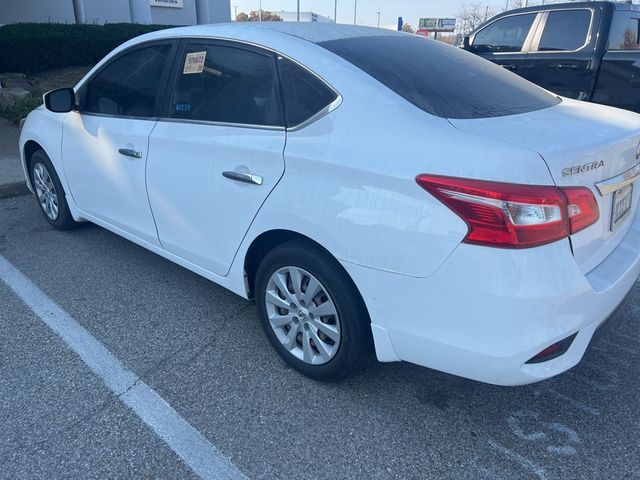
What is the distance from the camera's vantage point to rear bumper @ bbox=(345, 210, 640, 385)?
6.11ft

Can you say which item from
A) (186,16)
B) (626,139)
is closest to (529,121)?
(626,139)

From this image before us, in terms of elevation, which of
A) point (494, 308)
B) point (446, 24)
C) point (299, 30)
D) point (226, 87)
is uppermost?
point (299, 30)

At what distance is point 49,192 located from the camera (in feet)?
14.8

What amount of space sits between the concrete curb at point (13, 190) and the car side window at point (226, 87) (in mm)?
3574

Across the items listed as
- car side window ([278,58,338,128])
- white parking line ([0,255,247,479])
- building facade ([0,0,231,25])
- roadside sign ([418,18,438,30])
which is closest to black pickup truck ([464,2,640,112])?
car side window ([278,58,338,128])

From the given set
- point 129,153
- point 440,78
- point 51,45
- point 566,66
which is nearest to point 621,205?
point 440,78

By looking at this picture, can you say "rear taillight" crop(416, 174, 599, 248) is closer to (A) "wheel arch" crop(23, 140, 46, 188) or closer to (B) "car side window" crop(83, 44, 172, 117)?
(B) "car side window" crop(83, 44, 172, 117)

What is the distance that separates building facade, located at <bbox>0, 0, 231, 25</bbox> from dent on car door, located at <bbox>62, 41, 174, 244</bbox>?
1247 centimetres

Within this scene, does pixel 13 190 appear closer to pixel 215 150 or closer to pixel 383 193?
pixel 215 150

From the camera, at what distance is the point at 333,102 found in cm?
233

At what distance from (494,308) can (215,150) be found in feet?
5.29

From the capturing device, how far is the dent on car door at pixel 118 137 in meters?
3.25

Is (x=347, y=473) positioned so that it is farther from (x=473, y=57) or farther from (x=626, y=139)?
(x=473, y=57)

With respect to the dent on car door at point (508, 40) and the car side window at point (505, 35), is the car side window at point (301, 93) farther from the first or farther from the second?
the car side window at point (505, 35)
